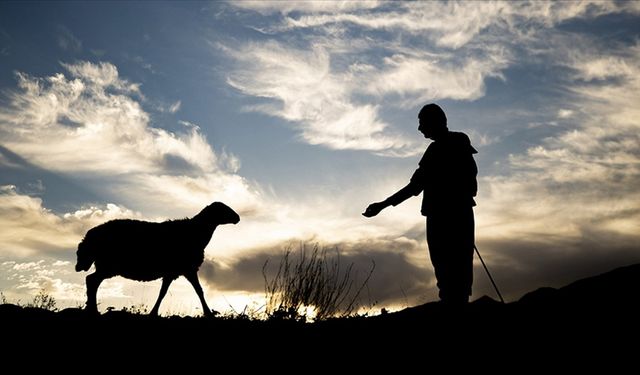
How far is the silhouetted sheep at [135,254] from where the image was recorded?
10.4m

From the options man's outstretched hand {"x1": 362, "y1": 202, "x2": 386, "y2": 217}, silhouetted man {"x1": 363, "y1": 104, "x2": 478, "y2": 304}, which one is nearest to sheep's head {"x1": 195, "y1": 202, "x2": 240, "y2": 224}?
man's outstretched hand {"x1": 362, "y1": 202, "x2": 386, "y2": 217}

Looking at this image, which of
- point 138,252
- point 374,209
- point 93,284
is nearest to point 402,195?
point 374,209

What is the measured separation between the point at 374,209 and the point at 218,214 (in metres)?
5.56

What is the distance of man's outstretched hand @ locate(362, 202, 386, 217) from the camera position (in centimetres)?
629

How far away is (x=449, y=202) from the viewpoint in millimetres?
5758

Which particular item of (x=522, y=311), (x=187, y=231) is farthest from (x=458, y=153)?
(x=187, y=231)

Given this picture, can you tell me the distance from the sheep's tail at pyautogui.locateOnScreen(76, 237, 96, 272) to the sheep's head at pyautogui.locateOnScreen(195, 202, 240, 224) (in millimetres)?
2209

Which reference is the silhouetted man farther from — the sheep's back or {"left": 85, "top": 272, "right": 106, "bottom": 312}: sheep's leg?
{"left": 85, "top": 272, "right": 106, "bottom": 312}: sheep's leg

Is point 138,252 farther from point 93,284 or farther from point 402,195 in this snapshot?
point 402,195

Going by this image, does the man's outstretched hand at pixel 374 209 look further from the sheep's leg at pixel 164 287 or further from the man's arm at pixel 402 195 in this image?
the sheep's leg at pixel 164 287

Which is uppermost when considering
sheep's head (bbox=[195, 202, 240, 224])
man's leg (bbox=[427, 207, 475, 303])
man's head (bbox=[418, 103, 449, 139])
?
sheep's head (bbox=[195, 202, 240, 224])

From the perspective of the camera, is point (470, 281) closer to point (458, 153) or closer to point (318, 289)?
point (458, 153)

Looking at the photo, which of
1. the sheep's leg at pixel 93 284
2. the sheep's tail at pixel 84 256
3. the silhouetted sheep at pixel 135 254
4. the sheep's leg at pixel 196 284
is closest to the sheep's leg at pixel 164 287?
the silhouetted sheep at pixel 135 254

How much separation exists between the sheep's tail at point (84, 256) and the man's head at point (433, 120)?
25.0ft
